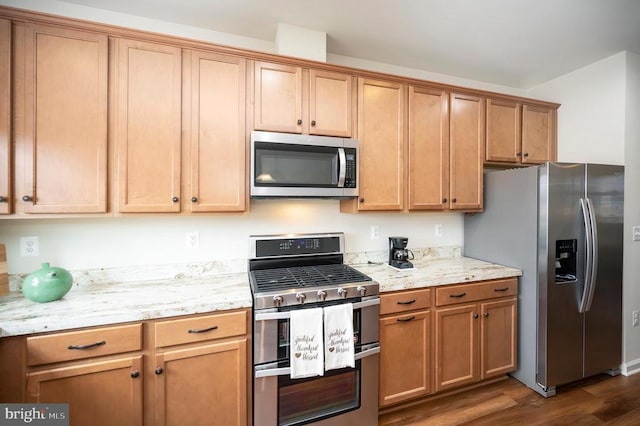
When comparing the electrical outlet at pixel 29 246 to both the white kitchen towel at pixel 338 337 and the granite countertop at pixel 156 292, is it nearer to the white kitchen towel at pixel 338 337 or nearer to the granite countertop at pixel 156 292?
the granite countertop at pixel 156 292

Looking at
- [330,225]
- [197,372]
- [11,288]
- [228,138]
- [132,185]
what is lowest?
[197,372]

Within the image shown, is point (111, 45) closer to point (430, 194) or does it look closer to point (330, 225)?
point (330, 225)

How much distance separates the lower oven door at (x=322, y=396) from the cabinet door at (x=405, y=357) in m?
0.12

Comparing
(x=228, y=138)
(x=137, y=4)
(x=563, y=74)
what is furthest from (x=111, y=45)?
(x=563, y=74)

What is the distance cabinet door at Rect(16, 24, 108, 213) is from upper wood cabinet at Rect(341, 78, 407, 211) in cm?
163

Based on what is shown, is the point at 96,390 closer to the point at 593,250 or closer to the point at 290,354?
the point at 290,354

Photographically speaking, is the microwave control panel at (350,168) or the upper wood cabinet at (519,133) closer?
the microwave control panel at (350,168)

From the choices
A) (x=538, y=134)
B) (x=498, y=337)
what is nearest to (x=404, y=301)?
(x=498, y=337)

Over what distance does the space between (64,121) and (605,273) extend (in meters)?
3.87

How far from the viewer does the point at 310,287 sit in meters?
1.66

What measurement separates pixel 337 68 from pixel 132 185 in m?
1.56

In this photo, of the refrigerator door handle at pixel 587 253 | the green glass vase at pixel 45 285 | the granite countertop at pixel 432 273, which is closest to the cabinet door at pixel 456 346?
the granite countertop at pixel 432 273

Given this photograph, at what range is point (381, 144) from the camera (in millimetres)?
2158

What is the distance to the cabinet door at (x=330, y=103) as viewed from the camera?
6.47 feet
